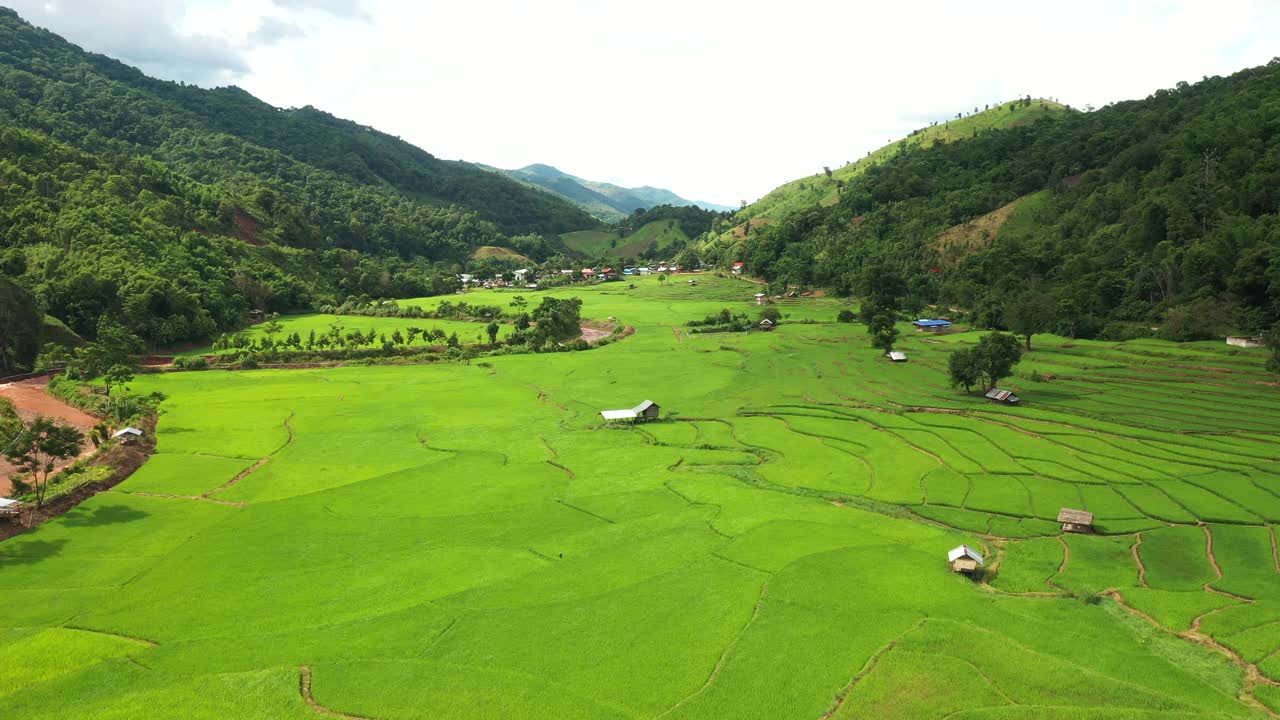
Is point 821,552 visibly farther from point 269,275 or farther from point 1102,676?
point 269,275

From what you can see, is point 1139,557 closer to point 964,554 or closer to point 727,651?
point 964,554

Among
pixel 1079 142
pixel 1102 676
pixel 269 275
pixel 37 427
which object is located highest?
pixel 1079 142

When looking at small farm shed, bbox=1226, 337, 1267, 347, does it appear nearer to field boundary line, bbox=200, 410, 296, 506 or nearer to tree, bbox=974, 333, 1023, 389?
tree, bbox=974, 333, 1023, 389

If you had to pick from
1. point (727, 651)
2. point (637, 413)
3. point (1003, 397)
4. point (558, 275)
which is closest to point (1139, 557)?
point (727, 651)

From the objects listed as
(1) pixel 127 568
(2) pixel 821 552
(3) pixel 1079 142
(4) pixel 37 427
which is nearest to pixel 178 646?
(1) pixel 127 568

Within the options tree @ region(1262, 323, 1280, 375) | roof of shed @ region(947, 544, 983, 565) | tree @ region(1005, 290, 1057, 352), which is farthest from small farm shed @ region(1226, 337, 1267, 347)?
roof of shed @ region(947, 544, 983, 565)

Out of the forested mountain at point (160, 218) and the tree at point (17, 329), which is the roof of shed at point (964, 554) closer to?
the tree at point (17, 329)
